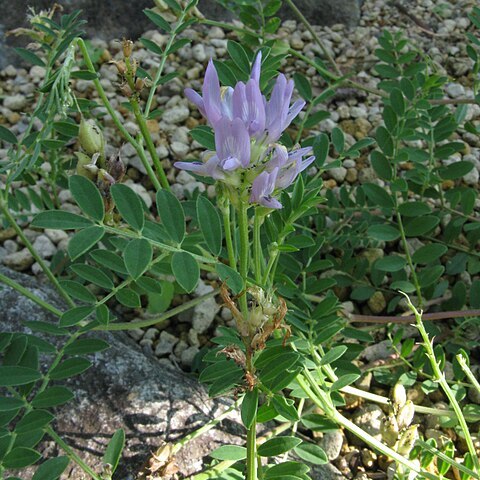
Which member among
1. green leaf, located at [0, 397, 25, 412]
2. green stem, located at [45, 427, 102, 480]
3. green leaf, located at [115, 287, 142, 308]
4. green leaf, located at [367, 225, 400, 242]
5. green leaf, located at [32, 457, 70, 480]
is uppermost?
green leaf, located at [115, 287, 142, 308]

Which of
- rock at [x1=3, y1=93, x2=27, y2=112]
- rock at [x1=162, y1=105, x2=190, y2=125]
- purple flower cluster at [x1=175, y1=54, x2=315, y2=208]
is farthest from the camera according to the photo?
rock at [x1=3, y1=93, x2=27, y2=112]

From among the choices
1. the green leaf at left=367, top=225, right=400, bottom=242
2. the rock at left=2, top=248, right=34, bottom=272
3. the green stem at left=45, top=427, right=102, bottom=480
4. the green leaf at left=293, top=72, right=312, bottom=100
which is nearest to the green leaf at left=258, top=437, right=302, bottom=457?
the green stem at left=45, top=427, right=102, bottom=480

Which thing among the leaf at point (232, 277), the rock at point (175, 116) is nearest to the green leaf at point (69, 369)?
the leaf at point (232, 277)

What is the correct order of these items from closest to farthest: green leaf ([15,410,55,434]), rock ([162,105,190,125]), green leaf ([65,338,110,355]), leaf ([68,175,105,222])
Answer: leaf ([68,175,105,222]), green leaf ([15,410,55,434]), green leaf ([65,338,110,355]), rock ([162,105,190,125])

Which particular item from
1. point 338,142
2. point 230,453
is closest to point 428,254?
point 338,142

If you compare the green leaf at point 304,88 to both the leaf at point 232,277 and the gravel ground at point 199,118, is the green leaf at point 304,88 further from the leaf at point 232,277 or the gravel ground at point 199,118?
the leaf at point 232,277

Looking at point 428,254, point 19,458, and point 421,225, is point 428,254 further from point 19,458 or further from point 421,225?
point 19,458

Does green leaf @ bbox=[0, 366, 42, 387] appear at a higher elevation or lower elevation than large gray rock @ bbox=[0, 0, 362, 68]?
lower

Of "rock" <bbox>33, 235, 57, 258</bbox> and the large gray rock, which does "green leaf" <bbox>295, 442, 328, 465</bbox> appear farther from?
the large gray rock
